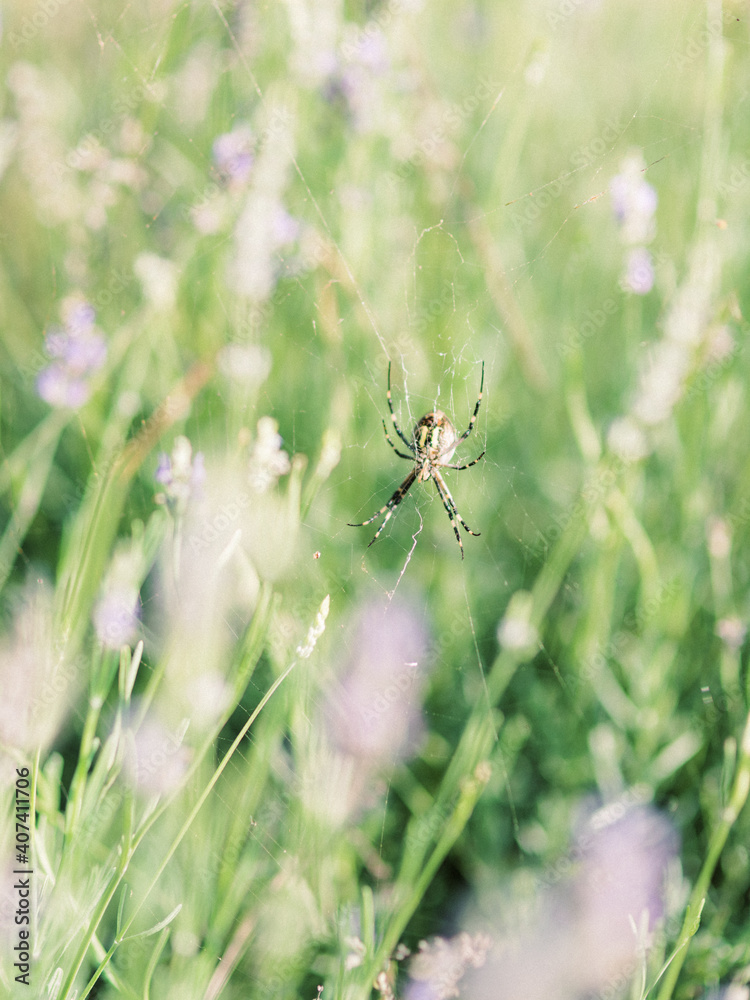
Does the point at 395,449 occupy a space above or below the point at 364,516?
above

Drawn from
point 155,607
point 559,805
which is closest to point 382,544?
point 155,607

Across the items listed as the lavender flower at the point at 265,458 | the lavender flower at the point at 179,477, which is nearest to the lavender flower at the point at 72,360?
the lavender flower at the point at 179,477

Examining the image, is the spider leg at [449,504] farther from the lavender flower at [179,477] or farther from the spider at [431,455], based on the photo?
the lavender flower at [179,477]

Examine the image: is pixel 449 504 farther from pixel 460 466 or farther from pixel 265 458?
pixel 265 458
